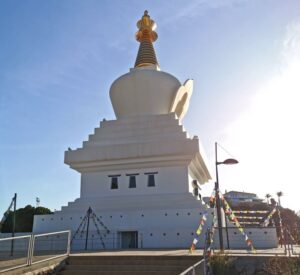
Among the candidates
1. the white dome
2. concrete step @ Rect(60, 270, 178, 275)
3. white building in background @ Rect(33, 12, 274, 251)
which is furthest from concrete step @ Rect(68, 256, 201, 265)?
the white dome

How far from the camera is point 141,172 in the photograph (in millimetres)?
18312

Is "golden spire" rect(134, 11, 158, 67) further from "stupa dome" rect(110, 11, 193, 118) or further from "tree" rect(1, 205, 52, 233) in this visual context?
"tree" rect(1, 205, 52, 233)

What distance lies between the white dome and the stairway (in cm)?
1199

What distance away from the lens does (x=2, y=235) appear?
56.4 ft

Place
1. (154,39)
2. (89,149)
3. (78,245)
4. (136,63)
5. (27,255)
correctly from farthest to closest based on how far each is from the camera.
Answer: (154,39)
(136,63)
(89,149)
(78,245)
(27,255)

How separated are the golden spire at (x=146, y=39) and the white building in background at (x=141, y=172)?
90.2 inches

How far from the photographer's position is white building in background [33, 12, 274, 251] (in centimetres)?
1565

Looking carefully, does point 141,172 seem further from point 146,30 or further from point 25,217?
point 25,217

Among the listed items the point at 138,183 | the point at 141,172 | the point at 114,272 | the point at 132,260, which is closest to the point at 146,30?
the point at 141,172

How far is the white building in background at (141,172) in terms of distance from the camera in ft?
51.3

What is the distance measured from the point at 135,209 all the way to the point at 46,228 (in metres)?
4.85

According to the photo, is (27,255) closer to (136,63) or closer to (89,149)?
(89,149)

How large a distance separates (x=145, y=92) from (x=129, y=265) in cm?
1303

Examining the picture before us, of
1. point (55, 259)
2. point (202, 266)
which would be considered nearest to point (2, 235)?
point (55, 259)
